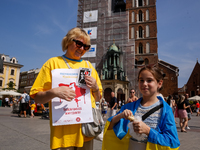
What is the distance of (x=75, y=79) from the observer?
1443mm

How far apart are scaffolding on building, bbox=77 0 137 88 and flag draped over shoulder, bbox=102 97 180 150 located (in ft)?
88.4

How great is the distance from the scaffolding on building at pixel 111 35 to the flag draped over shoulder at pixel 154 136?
26.9 metres

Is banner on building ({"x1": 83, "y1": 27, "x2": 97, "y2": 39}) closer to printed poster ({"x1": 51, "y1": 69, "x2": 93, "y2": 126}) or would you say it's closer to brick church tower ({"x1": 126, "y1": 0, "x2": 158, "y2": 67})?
brick church tower ({"x1": 126, "y1": 0, "x2": 158, "y2": 67})

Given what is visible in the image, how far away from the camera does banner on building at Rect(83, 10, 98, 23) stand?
99.6ft

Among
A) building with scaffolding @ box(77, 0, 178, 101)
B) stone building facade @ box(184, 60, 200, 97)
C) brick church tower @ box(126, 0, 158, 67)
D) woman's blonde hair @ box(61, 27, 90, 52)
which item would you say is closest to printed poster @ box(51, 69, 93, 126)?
woman's blonde hair @ box(61, 27, 90, 52)

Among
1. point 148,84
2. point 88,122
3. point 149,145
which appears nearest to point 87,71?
point 88,122

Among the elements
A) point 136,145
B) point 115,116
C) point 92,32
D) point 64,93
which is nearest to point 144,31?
point 92,32

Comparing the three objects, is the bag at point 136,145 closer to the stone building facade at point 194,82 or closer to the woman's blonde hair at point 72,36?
the woman's blonde hair at point 72,36

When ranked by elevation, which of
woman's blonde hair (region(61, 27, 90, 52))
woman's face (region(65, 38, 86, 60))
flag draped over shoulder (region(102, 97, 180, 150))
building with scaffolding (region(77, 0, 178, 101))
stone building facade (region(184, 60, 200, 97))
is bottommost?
flag draped over shoulder (region(102, 97, 180, 150))

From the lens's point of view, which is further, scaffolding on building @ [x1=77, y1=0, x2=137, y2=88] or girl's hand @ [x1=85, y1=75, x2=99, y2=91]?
scaffolding on building @ [x1=77, y1=0, x2=137, y2=88]

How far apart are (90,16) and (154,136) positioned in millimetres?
31573

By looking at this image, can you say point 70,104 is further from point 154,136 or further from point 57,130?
point 154,136

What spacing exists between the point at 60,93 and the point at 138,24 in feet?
112

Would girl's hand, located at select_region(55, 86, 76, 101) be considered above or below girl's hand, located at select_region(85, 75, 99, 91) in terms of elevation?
below
